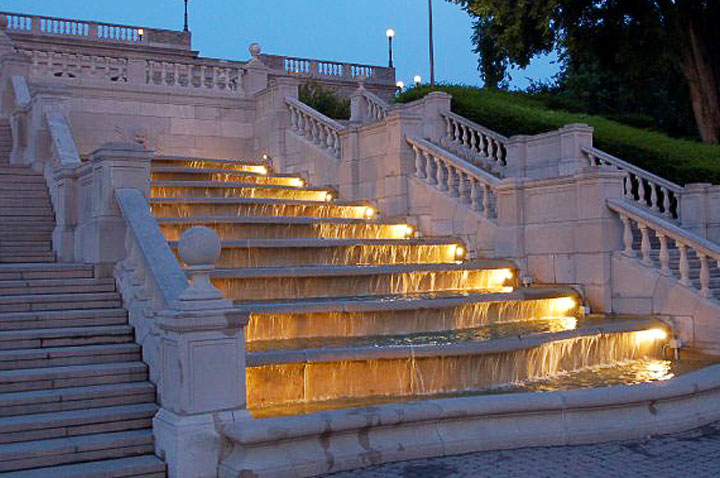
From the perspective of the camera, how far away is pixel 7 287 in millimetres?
9125

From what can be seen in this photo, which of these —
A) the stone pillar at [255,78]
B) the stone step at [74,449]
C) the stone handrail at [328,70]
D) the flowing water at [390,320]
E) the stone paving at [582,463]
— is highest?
the stone handrail at [328,70]

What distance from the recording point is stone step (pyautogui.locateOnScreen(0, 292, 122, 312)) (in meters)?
8.63

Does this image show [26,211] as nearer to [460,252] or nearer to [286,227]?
[286,227]

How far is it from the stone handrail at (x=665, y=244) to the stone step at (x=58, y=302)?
7.22 meters

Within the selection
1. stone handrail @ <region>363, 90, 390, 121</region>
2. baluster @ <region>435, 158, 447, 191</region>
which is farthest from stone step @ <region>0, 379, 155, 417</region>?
stone handrail @ <region>363, 90, 390, 121</region>

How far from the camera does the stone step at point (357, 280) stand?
1045 centimetres

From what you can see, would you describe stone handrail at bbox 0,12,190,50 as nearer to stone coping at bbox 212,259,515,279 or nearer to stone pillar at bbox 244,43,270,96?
stone pillar at bbox 244,43,270,96

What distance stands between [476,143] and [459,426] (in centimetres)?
1450

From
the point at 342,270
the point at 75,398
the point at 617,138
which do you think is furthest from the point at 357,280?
the point at 617,138

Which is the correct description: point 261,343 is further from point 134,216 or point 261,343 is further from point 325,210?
point 325,210

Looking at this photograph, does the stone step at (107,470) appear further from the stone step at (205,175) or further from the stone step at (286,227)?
the stone step at (205,175)

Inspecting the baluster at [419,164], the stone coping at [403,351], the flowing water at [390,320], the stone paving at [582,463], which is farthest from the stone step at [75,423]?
the baluster at [419,164]

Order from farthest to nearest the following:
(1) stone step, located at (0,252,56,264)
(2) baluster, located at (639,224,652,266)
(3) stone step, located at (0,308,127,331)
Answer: (2) baluster, located at (639,224,652,266), (1) stone step, located at (0,252,56,264), (3) stone step, located at (0,308,127,331)

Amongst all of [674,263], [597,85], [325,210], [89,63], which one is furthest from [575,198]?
[597,85]
